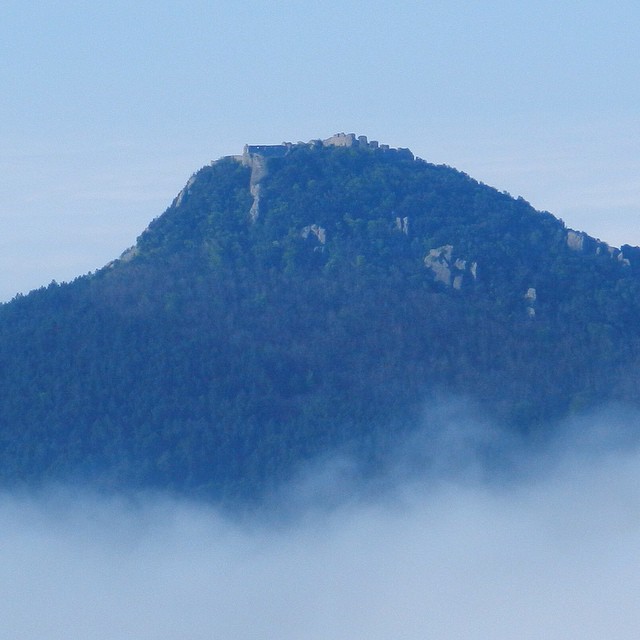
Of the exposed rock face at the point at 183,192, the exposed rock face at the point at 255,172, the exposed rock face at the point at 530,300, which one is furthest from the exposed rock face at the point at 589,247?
the exposed rock face at the point at 183,192

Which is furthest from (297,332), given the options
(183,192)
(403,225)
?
(183,192)

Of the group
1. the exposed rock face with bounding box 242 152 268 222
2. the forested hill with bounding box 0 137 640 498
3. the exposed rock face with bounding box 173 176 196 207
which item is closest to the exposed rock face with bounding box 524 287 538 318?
the forested hill with bounding box 0 137 640 498

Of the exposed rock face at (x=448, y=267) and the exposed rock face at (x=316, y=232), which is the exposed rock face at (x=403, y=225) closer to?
the exposed rock face at (x=448, y=267)

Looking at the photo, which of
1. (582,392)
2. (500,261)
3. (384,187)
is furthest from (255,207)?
(582,392)

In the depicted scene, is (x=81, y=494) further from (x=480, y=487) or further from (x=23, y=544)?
(x=480, y=487)

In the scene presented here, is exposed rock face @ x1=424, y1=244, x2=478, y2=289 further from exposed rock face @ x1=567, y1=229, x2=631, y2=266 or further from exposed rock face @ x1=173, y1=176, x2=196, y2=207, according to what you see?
exposed rock face @ x1=173, y1=176, x2=196, y2=207

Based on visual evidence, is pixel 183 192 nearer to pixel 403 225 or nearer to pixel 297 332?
pixel 403 225
